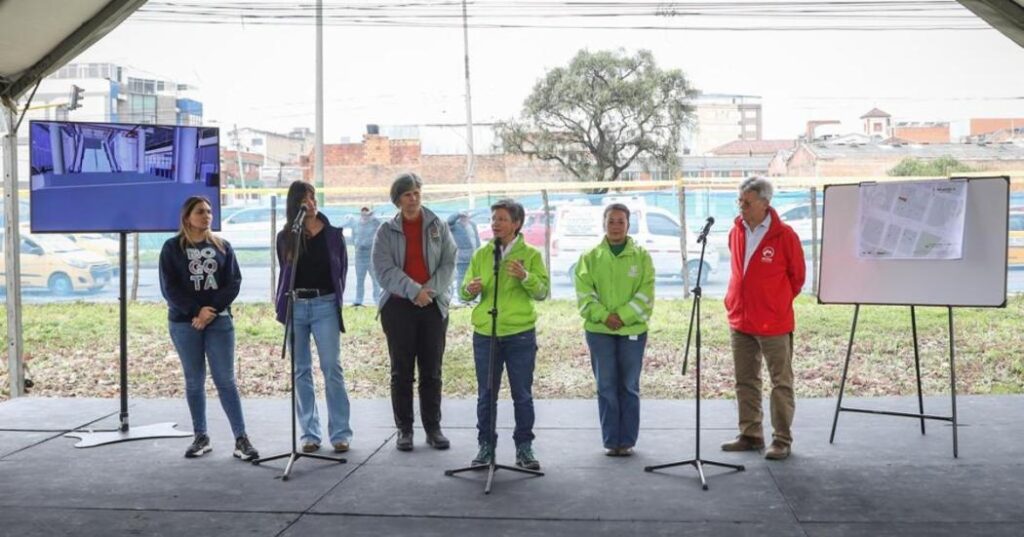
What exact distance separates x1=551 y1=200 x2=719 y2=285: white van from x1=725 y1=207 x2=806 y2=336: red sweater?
5.82 metres

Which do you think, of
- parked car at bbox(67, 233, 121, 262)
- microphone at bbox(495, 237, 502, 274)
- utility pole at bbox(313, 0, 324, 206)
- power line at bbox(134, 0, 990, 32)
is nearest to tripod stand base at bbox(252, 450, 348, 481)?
microphone at bbox(495, 237, 502, 274)

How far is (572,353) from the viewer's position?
10391 mm

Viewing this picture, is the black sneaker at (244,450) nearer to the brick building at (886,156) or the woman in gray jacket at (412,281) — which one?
the woman in gray jacket at (412,281)

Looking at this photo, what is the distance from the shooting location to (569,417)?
689 cm

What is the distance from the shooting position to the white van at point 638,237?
11.6 meters

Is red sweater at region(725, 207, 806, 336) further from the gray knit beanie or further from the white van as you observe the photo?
the white van

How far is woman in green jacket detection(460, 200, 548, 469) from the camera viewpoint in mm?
5367

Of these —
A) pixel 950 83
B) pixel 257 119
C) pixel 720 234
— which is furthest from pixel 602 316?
pixel 257 119

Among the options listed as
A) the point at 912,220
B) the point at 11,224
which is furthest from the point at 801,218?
→ the point at 11,224

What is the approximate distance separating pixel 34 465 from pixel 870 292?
4.68 metres

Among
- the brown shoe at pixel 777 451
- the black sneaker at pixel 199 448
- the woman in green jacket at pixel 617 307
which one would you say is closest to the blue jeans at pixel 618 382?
the woman in green jacket at pixel 617 307

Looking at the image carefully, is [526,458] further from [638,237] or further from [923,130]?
[923,130]

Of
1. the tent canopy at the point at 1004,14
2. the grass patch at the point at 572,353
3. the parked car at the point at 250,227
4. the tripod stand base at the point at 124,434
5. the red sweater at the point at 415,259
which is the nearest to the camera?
the red sweater at the point at 415,259

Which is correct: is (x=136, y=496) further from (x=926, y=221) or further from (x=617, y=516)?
(x=926, y=221)
